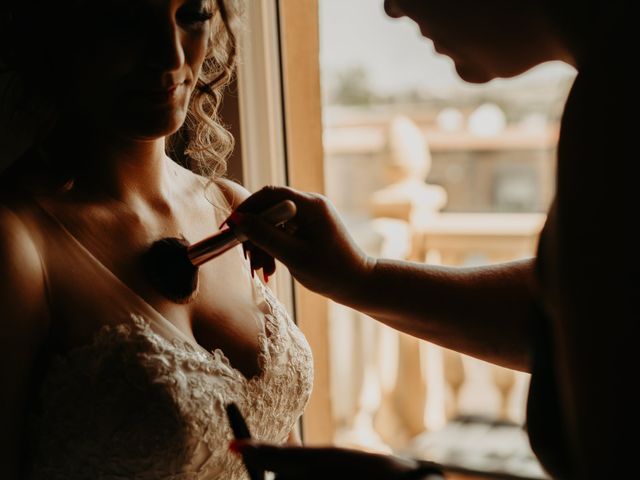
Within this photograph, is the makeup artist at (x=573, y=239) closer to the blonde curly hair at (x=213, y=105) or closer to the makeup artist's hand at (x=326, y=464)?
the makeup artist's hand at (x=326, y=464)

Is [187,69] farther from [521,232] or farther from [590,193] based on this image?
[521,232]

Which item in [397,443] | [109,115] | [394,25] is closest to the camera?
[109,115]

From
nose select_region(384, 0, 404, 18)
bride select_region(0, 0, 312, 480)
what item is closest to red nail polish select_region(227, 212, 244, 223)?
bride select_region(0, 0, 312, 480)

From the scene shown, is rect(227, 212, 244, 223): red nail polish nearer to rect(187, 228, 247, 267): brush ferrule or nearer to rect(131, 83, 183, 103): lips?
rect(187, 228, 247, 267): brush ferrule

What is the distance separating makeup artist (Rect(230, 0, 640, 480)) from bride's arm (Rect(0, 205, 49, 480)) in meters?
0.27

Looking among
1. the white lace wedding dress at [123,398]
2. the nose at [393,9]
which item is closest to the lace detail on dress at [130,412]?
the white lace wedding dress at [123,398]

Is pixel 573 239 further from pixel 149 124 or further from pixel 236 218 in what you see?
pixel 149 124

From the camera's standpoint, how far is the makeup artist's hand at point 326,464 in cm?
70

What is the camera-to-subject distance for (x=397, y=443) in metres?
2.90

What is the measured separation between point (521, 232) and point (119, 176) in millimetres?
1892

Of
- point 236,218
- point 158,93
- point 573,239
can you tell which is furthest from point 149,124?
point 573,239

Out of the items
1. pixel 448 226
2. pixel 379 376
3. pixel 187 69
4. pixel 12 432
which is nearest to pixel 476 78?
pixel 187 69

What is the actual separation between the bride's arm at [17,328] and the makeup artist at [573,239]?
0.27 metres

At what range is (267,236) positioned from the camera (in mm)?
985
